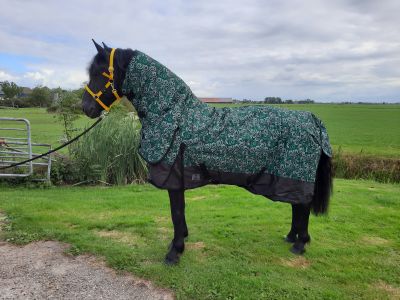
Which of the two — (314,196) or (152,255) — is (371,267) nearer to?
(314,196)

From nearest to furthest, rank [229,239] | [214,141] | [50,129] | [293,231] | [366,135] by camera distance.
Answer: [214,141]
[293,231]
[229,239]
[366,135]
[50,129]

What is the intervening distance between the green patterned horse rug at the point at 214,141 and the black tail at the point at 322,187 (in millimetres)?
326

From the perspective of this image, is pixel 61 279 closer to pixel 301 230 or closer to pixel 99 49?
pixel 99 49

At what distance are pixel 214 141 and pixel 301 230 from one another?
1720mm

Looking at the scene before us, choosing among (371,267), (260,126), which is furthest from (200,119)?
(371,267)

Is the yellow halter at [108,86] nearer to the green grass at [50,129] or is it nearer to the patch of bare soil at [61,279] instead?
the patch of bare soil at [61,279]

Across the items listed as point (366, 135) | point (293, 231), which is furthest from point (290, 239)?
point (366, 135)

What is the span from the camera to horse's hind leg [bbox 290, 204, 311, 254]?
4320 mm

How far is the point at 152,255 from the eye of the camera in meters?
4.16

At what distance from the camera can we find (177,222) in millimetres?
3955

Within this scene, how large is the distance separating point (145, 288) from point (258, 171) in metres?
1.69

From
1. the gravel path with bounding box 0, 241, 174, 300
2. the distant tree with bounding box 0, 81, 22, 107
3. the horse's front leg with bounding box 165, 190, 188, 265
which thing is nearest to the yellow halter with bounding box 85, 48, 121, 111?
the horse's front leg with bounding box 165, 190, 188, 265

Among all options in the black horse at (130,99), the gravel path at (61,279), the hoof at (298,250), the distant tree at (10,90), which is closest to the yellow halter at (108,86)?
the black horse at (130,99)

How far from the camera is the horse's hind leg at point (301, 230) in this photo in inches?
170
